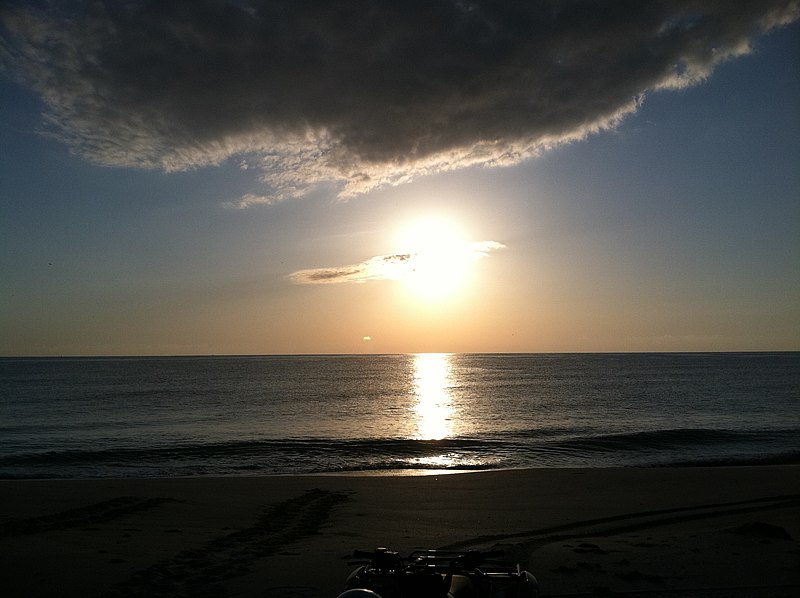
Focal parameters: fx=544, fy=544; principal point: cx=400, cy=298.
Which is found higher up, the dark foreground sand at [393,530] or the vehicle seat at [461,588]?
the vehicle seat at [461,588]

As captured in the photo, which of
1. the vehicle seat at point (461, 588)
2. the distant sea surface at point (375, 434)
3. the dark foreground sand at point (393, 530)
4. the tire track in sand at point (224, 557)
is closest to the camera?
A: the vehicle seat at point (461, 588)

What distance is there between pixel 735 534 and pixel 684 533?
103 cm

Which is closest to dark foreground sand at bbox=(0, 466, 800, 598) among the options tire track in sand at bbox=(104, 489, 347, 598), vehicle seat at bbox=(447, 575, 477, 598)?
tire track in sand at bbox=(104, 489, 347, 598)

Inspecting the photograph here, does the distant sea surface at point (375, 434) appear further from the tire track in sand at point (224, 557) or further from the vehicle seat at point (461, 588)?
the vehicle seat at point (461, 588)

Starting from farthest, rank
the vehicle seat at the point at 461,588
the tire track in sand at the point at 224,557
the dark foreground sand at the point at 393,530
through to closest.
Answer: the dark foreground sand at the point at 393,530 → the tire track in sand at the point at 224,557 → the vehicle seat at the point at 461,588

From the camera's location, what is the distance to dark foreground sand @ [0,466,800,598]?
8508mm

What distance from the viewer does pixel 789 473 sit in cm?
2000

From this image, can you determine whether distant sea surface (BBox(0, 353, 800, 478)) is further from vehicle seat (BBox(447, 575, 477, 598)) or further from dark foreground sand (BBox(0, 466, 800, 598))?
vehicle seat (BBox(447, 575, 477, 598))

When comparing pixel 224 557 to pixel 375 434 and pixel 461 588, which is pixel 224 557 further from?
pixel 375 434

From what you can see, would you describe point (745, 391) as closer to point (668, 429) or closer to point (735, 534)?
point (668, 429)

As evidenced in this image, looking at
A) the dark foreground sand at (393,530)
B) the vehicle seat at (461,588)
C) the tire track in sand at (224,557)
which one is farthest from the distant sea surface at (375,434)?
the vehicle seat at (461,588)

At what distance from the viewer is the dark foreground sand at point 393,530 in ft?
27.9

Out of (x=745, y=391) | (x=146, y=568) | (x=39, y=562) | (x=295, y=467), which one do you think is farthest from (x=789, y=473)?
(x=745, y=391)

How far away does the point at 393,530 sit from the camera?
12445 millimetres
